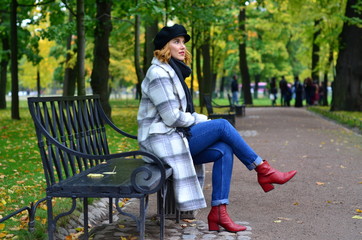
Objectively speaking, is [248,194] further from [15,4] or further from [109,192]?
[15,4]

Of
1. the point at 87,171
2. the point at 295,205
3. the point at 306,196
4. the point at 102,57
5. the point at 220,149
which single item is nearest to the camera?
the point at 87,171

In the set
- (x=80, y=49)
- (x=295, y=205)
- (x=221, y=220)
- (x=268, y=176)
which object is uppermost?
A: (x=80, y=49)

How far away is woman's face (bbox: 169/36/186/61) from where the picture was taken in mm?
5145

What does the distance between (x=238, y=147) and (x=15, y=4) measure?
57.1 feet

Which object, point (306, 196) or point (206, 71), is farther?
point (206, 71)

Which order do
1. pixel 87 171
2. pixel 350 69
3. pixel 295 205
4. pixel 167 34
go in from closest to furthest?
pixel 87 171, pixel 167 34, pixel 295 205, pixel 350 69

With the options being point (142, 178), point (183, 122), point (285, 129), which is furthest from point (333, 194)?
point (285, 129)

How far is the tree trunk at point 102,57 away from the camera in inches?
758

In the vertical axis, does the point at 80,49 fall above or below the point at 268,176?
above

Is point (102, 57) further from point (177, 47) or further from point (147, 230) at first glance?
point (147, 230)

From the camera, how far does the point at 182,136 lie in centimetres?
496

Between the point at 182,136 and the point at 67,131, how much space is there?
0.94m

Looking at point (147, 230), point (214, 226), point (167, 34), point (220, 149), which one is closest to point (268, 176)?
point (220, 149)

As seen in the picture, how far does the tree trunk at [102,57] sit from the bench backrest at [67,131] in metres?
13.2
